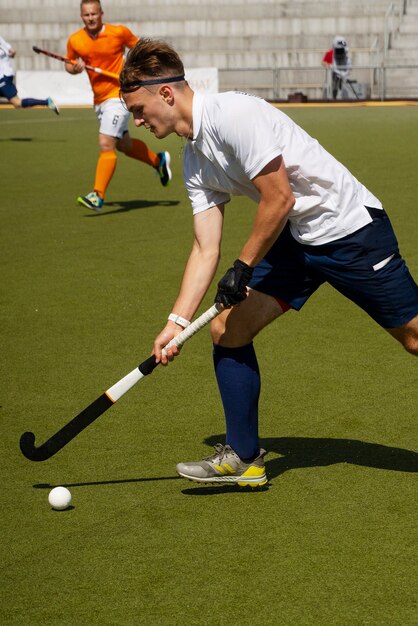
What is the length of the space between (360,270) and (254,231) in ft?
1.31

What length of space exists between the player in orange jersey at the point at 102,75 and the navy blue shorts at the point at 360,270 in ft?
19.7

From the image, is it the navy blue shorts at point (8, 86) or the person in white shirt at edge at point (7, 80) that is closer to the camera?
the person in white shirt at edge at point (7, 80)

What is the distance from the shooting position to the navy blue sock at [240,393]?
3863mm

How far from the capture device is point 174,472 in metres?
4.01

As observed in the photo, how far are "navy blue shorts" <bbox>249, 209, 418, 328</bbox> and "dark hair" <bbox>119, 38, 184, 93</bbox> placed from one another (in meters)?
0.68

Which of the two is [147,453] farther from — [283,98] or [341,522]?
[283,98]

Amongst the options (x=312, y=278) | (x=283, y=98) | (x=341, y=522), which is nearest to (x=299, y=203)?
(x=312, y=278)

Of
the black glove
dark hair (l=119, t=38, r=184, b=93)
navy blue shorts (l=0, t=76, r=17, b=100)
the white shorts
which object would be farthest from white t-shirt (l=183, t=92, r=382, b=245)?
navy blue shorts (l=0, t=76, r=17, b=100)

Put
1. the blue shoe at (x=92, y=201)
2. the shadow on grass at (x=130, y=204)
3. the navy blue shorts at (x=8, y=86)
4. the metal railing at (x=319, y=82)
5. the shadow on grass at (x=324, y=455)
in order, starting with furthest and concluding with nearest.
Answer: the metal railing at (x=319, y=82)
the navy blue shorts at (x=8, y=86)
the shadow on grass at (x=130, y=204)
the blue shoe at (x=92, y=201)
the shadow on grass at (x=324, y=455)

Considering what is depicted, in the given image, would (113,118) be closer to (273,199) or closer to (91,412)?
(91,412)

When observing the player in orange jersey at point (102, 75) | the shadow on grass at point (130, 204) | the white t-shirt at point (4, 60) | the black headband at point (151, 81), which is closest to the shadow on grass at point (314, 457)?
the black headband at point (151, 81)

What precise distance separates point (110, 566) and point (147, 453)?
954 mm

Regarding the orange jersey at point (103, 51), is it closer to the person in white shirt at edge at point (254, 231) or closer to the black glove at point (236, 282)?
the person in white shirt at edge at point (254, 231)

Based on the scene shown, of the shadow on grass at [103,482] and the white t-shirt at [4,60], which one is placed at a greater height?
the shadow on grass at [103,482]
